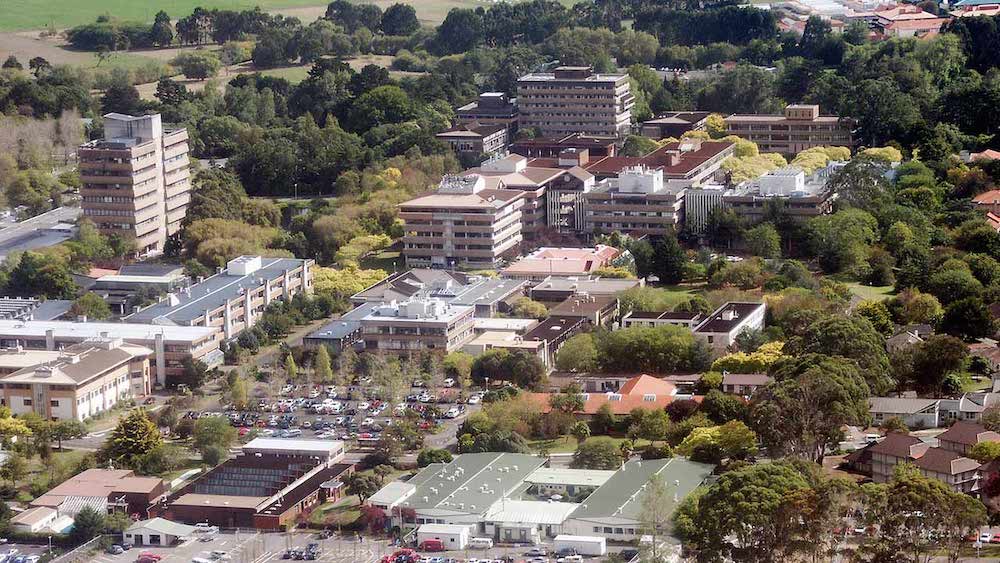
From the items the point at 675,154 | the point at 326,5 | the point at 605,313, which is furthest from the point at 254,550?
the point at 326,5

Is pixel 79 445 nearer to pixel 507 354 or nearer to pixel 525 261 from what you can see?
pixel 507 354

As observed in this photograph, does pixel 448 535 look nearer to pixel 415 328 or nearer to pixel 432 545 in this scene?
pixel 432 545

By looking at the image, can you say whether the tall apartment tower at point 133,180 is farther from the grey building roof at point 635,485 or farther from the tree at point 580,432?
the grey building roof at point 635,485

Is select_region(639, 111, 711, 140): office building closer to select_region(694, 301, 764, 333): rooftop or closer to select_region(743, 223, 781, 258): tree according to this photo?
select_region(743, 223, 781, 258): tree

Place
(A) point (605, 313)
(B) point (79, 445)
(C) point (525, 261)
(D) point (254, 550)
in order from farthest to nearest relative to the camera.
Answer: (C) point (525, 261) → (A) point (605, 313) → (B) point (79, 445) → (D) point (254, 550)

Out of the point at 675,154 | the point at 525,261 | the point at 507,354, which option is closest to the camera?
the point at 507,354

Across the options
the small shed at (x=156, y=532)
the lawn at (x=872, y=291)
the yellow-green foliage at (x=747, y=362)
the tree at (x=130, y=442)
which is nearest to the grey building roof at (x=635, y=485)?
the yellow-green foliage at (x=747, y=362)

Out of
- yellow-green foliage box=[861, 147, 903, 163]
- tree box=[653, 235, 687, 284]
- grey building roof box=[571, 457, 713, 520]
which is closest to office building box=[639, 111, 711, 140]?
yellow-green foliage box=[861, 147, 903, 163]
